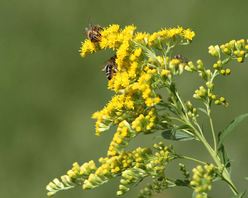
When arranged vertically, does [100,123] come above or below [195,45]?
below

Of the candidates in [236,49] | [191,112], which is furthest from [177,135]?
[236,49]

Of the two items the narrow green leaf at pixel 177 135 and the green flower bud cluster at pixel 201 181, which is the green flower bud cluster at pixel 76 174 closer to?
the narrow green leaf at pixel 177 135

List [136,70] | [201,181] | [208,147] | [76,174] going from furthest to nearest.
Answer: [76,174] → [136,70] → [208,147] → [201,181]

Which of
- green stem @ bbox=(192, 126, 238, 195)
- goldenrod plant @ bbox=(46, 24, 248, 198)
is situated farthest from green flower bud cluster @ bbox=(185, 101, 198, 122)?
green stem @ bbox=(192, 126, 238, 195)

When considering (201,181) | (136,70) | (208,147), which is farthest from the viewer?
(136,70)

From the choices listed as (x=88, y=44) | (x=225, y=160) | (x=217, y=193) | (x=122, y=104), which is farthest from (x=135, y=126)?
(x=217, y=193)

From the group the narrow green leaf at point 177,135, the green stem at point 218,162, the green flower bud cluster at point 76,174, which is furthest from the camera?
the green flower bud cluster at point 76,174

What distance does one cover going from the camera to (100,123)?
5.78 ft

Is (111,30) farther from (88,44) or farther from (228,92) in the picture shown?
(228,92)

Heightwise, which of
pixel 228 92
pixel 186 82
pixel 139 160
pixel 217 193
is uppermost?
pixel 186 82

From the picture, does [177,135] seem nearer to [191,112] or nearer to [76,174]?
[191,112]

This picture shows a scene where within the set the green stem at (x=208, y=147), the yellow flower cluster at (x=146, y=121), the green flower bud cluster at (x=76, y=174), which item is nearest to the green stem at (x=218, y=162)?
the green stem at (x=208, y=147)

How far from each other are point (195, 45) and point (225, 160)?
180 inches

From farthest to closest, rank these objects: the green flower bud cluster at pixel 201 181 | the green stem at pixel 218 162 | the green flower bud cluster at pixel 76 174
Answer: the green flower bud cluster at pixel 76 174 → the green stem at pixel 218 162 → the green flower bud cluster at pixel 201 181
